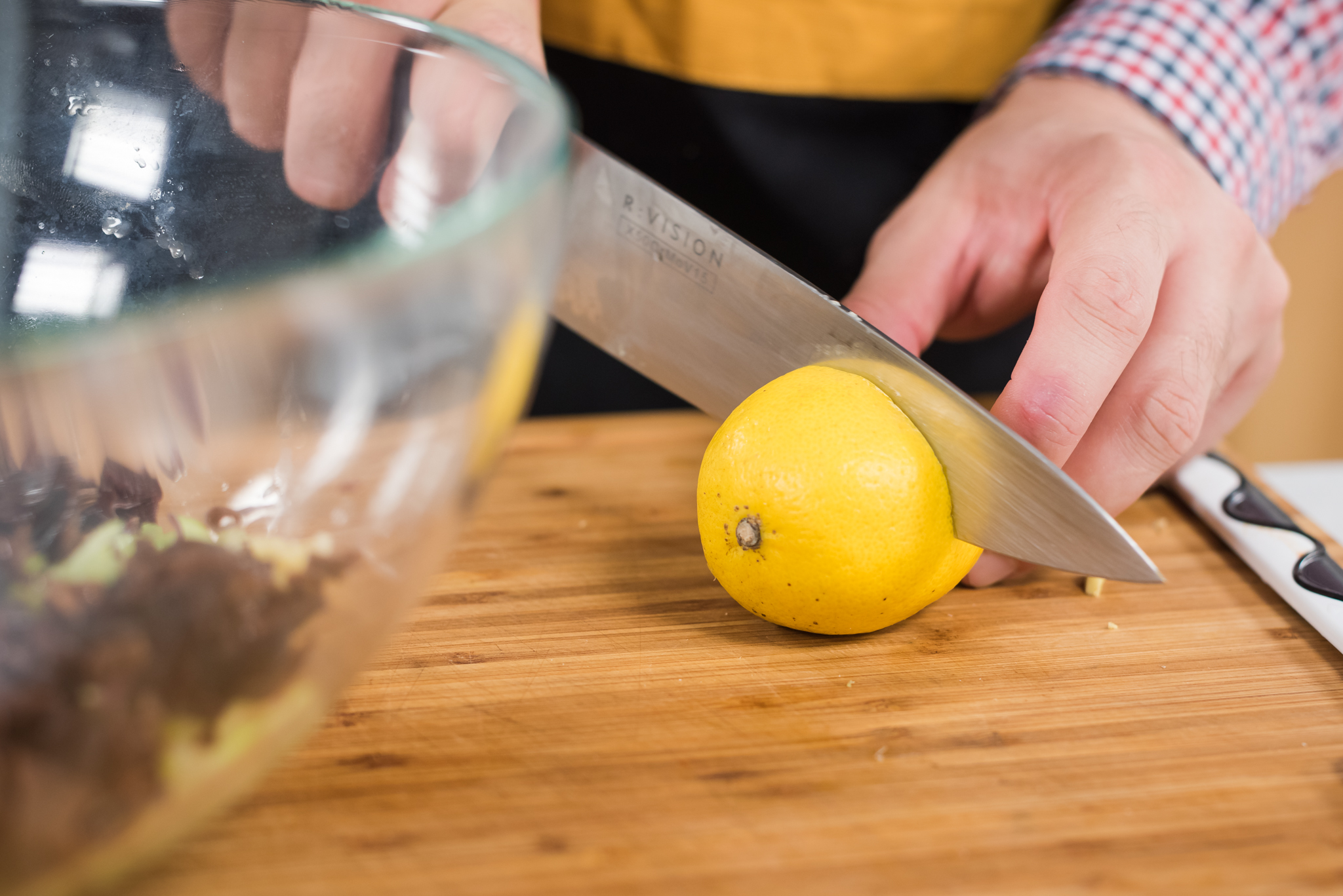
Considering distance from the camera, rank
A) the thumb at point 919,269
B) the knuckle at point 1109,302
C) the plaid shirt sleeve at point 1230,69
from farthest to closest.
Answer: the plaid shirt sleeve at point 1230,69 < the thumb at point 919,269 < the knuckle at point 1109,302

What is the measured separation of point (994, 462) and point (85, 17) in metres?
0.90

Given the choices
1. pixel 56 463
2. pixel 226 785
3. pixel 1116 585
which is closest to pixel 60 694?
pixel 226 785

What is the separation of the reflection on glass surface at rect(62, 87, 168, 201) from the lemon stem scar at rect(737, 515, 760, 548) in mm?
622

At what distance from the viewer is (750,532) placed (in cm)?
79

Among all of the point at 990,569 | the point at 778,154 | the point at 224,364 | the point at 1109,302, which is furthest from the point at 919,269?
the point at 224,364

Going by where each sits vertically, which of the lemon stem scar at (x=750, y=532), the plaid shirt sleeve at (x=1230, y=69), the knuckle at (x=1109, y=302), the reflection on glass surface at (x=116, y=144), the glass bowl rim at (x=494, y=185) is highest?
the plaid shirt sleeve at (x=1230, y=69)

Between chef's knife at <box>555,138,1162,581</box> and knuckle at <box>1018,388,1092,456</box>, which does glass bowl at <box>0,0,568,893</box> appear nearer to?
chef's knife at <box>555,138,1162,581</box>

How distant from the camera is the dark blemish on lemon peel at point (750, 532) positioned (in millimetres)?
793

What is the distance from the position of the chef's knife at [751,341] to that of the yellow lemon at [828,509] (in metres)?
0.03

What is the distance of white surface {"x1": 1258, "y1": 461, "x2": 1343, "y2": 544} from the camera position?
1.54 metres

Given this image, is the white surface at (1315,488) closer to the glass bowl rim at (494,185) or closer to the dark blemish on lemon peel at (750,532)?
the dark blemish on lemon peel at (750,532)

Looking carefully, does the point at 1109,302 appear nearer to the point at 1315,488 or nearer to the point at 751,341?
the point at 751,341

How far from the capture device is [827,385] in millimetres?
823

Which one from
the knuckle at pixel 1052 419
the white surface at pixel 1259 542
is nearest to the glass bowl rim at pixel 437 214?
the knuckle at pixel 1052 419
